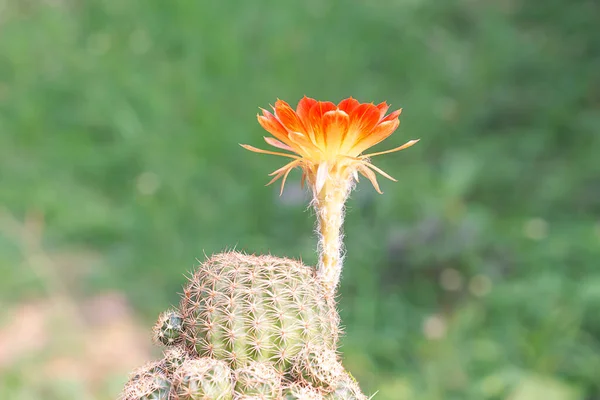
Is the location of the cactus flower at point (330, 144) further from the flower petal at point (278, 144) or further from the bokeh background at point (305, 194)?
the bokeh background at point (305, 194)

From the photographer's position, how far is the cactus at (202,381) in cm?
106

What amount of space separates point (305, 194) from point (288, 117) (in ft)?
10.7

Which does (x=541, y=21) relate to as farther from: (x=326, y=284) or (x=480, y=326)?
(x=326, y=284)

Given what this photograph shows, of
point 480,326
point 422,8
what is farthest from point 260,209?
point 422,8

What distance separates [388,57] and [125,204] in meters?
2.48

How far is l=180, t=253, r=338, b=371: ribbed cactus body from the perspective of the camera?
1143 mm

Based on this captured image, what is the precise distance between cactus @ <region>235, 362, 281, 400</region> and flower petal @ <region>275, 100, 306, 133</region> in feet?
1.28

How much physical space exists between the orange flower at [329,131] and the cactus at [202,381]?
1.12ft

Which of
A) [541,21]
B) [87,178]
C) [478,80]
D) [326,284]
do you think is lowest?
[326,284]

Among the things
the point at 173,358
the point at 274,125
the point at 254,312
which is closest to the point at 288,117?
the point at 274,125

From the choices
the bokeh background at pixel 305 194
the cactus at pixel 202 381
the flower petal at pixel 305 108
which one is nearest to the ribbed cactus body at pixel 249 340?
the cactus at pixel 202 381

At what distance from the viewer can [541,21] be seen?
6652 mm

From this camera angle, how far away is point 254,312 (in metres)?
1.16

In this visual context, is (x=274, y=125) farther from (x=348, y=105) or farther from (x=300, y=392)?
(x=300, y=392)
